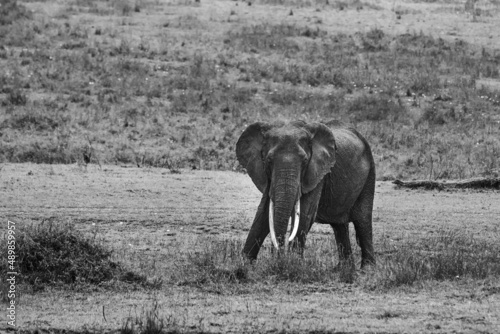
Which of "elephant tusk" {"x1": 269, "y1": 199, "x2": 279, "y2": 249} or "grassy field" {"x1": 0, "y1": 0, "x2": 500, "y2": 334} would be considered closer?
"grassy field" {"x1": 0, "y1": 0, "x2": 500, "y2": 334}

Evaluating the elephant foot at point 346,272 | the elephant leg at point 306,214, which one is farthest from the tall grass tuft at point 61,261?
the elephant foot at point 346,272

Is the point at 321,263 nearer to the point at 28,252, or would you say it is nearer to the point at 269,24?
the point at 28,252

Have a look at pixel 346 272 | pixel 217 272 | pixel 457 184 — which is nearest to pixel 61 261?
pixel 217 272

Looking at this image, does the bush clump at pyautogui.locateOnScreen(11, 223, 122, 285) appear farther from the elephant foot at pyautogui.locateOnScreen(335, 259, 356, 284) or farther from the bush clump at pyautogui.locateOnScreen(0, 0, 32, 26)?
the bush clump at pyautogui.locateOnScreen(0, 0, 32, 26)

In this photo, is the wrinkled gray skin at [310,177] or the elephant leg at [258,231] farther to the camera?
the elephant leg at [258,231]

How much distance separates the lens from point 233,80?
81.5ft

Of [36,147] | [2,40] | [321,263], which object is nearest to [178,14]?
[2,40]

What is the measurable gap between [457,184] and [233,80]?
850 centimetres

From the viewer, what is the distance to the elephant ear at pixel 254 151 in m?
11.8

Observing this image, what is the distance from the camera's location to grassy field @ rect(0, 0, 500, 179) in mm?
19875

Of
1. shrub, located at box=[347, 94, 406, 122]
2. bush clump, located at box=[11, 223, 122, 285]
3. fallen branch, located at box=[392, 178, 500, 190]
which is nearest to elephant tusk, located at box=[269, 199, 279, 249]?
bush clump, located at box=[11, 223, 122, 285]

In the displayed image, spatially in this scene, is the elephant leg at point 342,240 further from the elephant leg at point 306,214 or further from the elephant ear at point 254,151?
the elephant ear at point 254,151

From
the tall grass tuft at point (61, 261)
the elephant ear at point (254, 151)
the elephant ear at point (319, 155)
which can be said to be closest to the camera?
the tall grass tuft at point (61, 261)

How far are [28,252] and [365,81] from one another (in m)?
15.0
